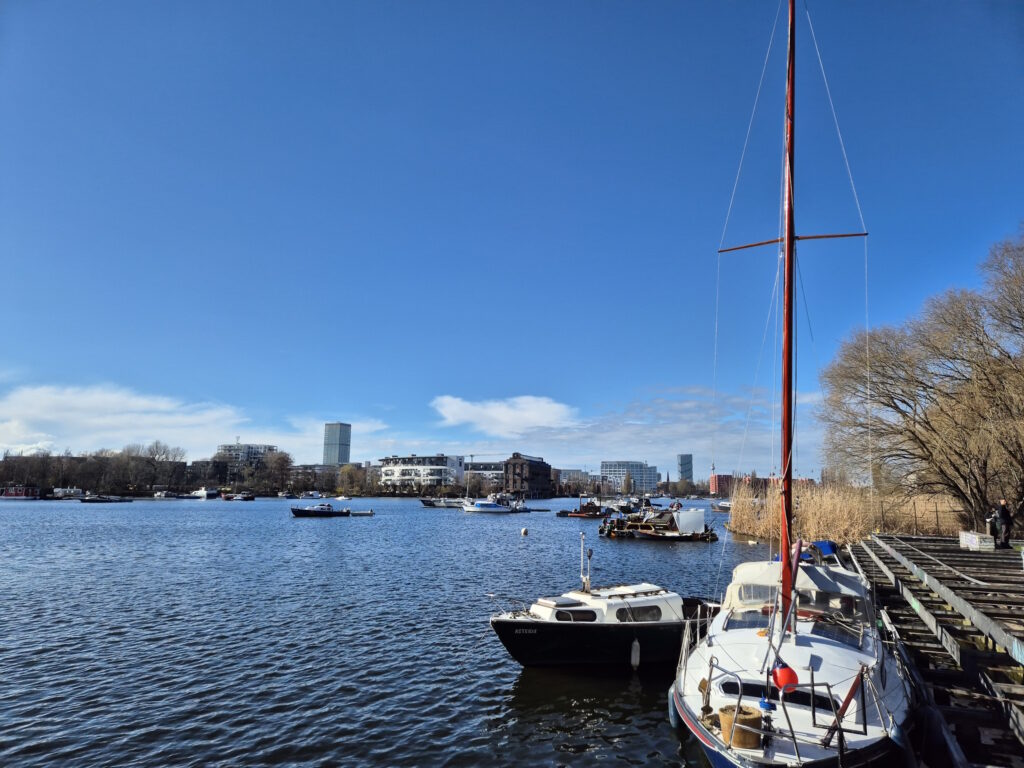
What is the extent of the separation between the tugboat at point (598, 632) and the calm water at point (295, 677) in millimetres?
671

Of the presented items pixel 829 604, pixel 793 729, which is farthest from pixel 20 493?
pixel 793 729

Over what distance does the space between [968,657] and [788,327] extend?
29.5 feet

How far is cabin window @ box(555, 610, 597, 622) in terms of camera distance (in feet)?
61.4

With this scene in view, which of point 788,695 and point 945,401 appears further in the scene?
point 945,401

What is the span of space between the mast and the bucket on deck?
4.09m

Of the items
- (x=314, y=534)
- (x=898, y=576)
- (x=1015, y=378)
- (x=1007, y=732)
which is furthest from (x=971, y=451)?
(x=314, y=534)

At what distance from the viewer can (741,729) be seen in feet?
32.7

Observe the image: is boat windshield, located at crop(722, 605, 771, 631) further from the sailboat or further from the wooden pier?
the wooden pier

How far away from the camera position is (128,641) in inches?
864

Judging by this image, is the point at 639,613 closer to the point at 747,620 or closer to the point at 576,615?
the point at 576,615

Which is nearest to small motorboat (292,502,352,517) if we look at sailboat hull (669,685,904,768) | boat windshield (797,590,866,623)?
boat windshield (797,590,866,623)

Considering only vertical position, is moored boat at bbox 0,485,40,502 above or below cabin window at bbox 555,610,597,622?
A: below

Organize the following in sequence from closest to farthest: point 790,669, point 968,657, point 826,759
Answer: point 826,759 < point 790,669 < point 968,657

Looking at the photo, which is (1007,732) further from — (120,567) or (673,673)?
(120,567)
